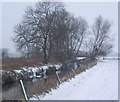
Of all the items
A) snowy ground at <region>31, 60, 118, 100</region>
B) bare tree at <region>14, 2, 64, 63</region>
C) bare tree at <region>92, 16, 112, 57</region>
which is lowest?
bare tree at <region>92, 16, 112, 57</region>

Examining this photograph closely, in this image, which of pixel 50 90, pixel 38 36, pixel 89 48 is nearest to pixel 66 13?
pixel 38 36

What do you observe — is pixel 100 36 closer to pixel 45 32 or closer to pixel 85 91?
pixel 45 32

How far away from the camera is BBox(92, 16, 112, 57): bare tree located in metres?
81.0

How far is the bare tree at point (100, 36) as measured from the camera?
81000 millimetres

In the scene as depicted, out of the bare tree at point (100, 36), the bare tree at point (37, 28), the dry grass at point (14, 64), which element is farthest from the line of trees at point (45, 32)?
the bare tree at point (100, 36)

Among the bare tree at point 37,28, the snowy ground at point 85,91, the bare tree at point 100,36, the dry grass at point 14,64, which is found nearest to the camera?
the snowy ground at point 85,91

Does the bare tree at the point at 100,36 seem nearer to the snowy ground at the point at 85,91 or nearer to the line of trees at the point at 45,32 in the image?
the line of trees at the point at 45,32

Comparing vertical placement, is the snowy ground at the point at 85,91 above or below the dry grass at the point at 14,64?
above

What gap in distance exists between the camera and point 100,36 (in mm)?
81062

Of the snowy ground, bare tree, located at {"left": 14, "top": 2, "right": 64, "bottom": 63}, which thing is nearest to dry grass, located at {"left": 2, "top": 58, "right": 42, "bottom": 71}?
bare tree, located at {"left": 14, "top": 2, "right": 64, "bottom": 63}

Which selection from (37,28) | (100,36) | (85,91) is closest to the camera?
(85,91)

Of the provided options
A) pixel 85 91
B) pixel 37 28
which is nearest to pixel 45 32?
pixel 37 28

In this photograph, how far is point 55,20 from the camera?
158ft

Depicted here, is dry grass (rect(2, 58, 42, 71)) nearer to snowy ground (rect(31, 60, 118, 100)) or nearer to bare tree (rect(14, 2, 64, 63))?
bare tree (rect(14, 2, 64, 63))
